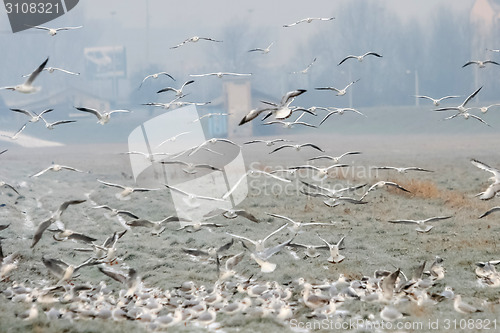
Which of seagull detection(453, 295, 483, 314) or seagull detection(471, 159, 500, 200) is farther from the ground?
seagull detection(471, 159, 500, 200)

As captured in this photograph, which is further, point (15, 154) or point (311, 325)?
point (15, 154)

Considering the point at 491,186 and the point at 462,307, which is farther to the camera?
the point at 491,186

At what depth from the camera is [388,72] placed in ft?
275

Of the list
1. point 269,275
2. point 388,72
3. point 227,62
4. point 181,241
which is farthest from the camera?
point 388,72

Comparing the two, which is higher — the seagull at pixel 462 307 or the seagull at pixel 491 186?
the seagull at pixel 491 186

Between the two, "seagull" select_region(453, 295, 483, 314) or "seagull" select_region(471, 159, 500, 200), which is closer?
"seagull" select_region(453, 295, 483, 314)

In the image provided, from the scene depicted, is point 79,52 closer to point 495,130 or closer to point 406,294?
point 495,130

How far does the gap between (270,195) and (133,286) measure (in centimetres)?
1755

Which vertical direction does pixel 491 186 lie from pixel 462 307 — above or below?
above

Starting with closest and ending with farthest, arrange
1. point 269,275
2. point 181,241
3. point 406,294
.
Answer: point 406,294
point 269,275
point 181,241

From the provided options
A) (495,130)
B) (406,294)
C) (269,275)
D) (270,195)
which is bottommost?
(495,130)

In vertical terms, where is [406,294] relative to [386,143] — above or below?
above

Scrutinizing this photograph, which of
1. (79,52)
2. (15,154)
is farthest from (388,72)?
(15,154)

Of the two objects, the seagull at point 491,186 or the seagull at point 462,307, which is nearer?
the seagull at point 462,307
